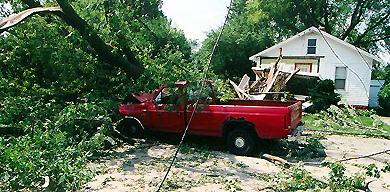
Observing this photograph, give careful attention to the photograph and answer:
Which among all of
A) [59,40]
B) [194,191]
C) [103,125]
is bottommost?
[194,191]

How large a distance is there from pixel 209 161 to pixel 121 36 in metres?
3.59

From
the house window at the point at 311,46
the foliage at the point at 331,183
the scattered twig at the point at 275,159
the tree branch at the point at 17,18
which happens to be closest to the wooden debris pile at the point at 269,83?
the house window at the point at 311,46

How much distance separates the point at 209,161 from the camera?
24.8ft

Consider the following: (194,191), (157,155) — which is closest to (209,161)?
(157,155)

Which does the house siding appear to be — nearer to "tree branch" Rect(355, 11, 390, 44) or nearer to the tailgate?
"tree branch" Rect(355, 11, 390, 44)

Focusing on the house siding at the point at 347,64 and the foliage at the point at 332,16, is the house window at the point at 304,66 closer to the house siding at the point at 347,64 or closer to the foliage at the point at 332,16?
the house siding at the point at 347,64

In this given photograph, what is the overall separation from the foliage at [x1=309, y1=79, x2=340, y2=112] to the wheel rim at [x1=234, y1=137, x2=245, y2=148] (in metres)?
9.86

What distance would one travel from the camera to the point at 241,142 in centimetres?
817

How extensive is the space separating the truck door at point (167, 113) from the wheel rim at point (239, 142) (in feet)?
4.52

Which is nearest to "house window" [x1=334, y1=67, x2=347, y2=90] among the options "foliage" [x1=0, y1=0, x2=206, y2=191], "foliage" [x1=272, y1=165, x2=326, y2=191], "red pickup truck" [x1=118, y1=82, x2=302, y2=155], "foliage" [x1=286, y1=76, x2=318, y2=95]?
"foliage" [x1=286, y1=76, x2=318, y2=95]

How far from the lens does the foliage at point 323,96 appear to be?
17375 millimetres

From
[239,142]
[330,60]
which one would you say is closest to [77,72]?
[239,142]

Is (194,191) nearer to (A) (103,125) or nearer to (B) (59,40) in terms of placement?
(A) (103,125)

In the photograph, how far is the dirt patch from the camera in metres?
5.92
